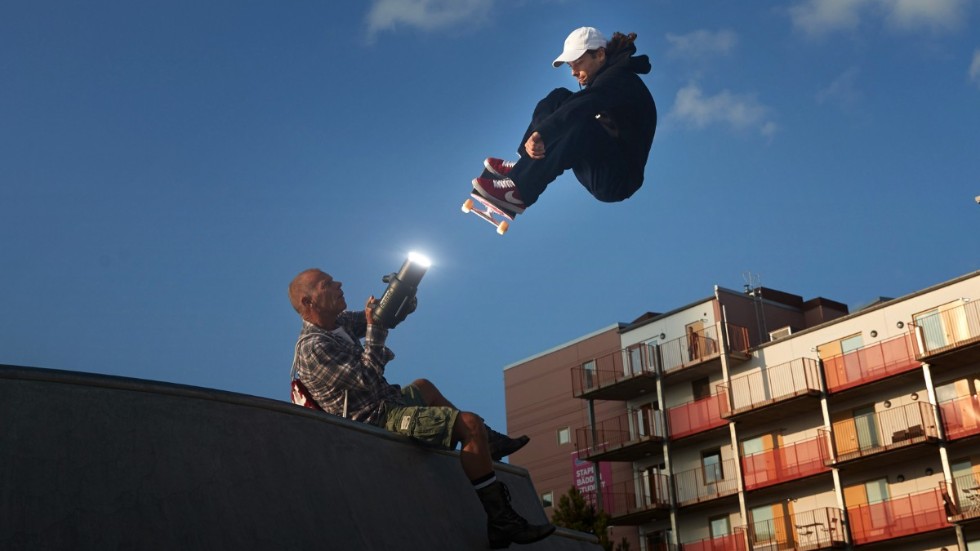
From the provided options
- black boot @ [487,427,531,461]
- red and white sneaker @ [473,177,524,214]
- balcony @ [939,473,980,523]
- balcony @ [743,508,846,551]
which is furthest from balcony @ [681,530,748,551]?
black boot @ [487,427,531,461]

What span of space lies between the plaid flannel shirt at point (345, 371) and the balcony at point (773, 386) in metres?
30.2

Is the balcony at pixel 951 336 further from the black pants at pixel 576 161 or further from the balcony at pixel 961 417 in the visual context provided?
the black pants at pixel 576 161

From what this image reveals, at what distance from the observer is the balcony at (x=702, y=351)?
40594 mm

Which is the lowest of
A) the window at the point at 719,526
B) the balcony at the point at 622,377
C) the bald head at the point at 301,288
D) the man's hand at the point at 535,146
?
the bald head at the point at 301,288

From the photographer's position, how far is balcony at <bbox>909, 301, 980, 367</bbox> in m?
33.8

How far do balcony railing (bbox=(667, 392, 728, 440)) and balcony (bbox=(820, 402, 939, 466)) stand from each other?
3.82 metres

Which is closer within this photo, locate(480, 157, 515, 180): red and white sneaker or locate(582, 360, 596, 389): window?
locate(480, 157, 515, 180): red and white sneaker

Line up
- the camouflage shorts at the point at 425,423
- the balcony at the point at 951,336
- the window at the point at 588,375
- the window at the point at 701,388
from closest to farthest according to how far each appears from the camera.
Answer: the camouflage shorts at the point at 425,423, the balcony at the point at 951,336, the window at the point at 701,388, the window at the point at 588,375

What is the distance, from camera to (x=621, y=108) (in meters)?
12.3

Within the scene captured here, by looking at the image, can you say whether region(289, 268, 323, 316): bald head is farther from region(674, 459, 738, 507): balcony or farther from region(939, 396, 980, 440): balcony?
region(674, 459, 738, 507): balcony

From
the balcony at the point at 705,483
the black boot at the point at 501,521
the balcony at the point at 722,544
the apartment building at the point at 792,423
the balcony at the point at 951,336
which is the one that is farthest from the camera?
the balcony at the point at 705,483

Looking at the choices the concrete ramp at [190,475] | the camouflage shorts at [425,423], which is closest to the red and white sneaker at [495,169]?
the camouflage shorts at [425,423]

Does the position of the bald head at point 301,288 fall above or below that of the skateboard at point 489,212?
below

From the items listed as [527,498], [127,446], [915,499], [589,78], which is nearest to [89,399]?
[127,446]
